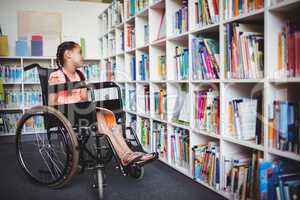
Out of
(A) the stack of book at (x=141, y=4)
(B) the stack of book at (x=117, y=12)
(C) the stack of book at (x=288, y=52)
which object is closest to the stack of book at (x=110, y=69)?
(B) the stack of book at (x=117, y=12)

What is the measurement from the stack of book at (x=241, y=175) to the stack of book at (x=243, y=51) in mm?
477

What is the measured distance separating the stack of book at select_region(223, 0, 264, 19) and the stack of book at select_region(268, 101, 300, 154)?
1.82 feet

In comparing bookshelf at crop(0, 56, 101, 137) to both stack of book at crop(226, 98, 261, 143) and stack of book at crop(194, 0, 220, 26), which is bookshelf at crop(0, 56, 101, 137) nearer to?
stack of book at crop(194, 0, 220, 26)

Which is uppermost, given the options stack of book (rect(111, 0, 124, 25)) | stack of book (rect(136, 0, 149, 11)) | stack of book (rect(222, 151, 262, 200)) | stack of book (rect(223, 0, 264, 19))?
stack of book (rect(111, 0, 124, 25))

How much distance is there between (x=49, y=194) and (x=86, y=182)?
0.33 m

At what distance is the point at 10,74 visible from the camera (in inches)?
166

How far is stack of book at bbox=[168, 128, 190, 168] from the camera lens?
2.46 m

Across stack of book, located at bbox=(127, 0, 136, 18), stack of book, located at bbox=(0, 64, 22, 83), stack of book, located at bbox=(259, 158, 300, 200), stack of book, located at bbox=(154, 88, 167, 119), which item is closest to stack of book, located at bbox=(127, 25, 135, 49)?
stack of book, located at bbox=(127, 0, 136, 18)

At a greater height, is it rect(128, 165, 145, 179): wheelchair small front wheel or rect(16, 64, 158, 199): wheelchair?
rect(16, 64, 158, 199): wheelchair

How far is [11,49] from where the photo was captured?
438cm

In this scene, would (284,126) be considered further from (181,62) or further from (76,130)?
(76,130)

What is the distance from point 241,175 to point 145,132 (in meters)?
1.56

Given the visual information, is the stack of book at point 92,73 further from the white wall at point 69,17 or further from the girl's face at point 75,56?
the girl's face at point 75,56

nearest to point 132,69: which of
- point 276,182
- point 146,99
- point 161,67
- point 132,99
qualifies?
point 132,99
